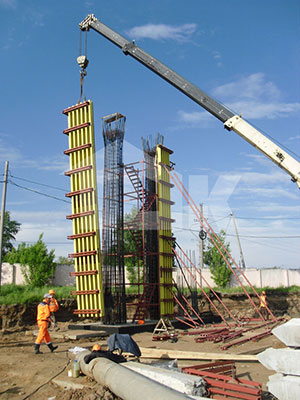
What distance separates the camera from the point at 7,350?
499 inches

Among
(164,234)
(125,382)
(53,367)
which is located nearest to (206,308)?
(164,234)

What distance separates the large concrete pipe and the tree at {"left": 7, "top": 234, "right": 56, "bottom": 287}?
909 inches

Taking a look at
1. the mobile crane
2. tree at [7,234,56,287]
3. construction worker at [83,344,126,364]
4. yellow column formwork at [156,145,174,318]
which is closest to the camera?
construction worker at [83,344,126,364]

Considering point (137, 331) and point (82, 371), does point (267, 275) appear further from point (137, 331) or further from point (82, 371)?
point (82, 371)

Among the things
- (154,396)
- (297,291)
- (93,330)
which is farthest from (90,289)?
(297,291)

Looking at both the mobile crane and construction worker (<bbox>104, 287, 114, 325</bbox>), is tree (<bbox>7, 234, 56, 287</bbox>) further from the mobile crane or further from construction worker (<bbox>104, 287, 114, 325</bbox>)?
the mobile crane

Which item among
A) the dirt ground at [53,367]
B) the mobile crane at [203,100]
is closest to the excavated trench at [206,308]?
the dirt ground at [53,367]

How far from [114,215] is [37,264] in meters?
15.8

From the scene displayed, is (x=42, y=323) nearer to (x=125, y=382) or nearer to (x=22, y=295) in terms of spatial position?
(x=125, y=382)

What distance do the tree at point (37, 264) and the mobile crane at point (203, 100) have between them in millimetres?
17222

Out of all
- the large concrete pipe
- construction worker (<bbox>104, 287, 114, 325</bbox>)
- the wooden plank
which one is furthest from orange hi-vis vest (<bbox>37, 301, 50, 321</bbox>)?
construction worker (<bbox>104, 287, 114, 325</bbox>)

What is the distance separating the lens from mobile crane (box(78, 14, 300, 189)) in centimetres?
1413

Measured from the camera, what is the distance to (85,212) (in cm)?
1673

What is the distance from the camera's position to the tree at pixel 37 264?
99.5ft
